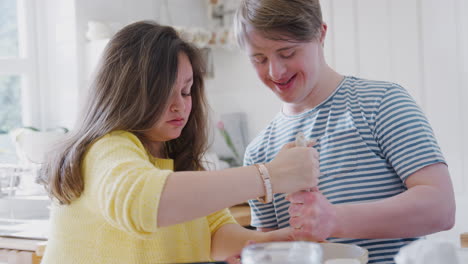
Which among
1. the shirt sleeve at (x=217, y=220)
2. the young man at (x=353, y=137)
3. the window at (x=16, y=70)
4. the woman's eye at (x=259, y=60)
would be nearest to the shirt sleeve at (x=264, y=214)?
the young man at (x=353, y=137)

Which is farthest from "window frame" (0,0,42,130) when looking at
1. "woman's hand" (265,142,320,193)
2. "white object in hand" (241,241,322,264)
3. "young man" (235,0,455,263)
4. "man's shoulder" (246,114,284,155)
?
"white object in hand" (241,241,322,264)

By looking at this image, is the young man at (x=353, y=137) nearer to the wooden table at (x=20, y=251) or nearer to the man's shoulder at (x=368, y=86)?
the man's shoulder at (x=368, y=86)

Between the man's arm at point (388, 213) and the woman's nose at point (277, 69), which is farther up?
the woman's nose at point (277, 69)

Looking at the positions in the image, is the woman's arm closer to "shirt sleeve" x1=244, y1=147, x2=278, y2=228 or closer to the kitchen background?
"shirt sleeve" x1=244, y1=147, x2=278, y2=228

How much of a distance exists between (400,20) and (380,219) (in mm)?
1795

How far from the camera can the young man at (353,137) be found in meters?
1.11

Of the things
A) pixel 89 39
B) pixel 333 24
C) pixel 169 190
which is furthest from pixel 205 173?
pixel 89 39

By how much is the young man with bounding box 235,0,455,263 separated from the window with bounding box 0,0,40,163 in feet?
7.14

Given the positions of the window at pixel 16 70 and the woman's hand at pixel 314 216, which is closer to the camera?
the woman's hand at pixel 314 216

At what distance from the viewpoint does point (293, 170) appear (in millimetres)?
967

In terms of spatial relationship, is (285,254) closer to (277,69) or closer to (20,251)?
(277,69)

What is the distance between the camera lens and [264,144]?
4.81ft

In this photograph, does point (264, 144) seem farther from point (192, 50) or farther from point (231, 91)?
point (231, 91)

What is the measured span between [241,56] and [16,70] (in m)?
1.34
